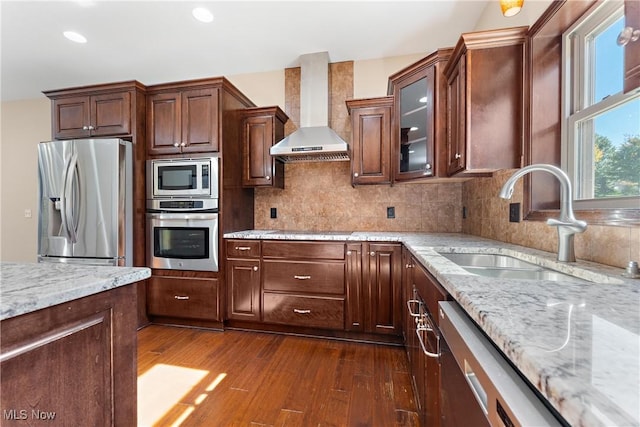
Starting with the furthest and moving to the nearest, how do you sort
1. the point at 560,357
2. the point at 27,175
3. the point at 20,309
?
1. the point at 27,175
2. the point at 20,309
3. the point at 560,357

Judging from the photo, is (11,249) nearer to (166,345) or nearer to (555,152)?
(166,345)

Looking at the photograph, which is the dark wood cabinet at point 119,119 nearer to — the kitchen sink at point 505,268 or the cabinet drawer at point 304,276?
the cabinet drawer at point 304,276

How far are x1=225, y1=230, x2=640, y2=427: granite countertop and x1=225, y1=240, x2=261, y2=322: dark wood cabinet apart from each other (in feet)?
6.22

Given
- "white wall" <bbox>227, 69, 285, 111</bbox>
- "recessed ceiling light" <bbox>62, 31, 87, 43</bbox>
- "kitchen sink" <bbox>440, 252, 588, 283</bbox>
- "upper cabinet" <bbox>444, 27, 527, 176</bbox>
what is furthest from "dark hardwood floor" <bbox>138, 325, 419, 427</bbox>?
"recessed ceiling light" <bbox>62, 31, 87, 43</bbox>

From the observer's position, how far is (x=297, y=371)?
1904 mm

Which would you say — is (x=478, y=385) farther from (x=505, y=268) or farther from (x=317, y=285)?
(x=317, y=285)

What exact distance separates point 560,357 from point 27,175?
5.87 metres

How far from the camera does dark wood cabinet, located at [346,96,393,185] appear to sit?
2605 mm

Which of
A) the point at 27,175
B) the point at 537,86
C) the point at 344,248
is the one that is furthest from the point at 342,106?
the point at 27,175

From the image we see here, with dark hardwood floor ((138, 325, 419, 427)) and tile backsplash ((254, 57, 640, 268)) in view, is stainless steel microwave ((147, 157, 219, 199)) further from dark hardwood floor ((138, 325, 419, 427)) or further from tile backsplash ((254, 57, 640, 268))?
dark hardwood floor ((138, 325, 419, 427))

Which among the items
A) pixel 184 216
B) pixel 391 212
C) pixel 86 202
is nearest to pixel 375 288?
pixel 391 212

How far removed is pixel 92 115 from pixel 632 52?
3688mm

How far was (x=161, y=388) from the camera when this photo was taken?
1.73 m

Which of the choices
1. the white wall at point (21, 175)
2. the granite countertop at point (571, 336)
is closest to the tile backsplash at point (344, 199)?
the granite countertop at point (571, 336)
